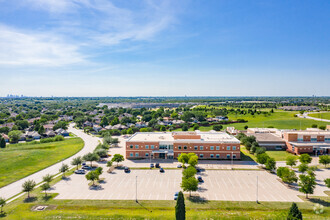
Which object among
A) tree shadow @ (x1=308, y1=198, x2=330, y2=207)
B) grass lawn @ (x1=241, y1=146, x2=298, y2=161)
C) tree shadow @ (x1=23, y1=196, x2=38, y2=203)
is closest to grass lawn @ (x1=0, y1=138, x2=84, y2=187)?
tree shadow @ (x1=23, y1=196, x2=38, y2=203)

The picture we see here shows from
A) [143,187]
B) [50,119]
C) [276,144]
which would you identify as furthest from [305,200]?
[50,119]

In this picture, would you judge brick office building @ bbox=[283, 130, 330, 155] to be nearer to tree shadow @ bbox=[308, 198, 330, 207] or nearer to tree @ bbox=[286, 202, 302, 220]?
tree shadow @ bbox=[308, 198, 330, 207]

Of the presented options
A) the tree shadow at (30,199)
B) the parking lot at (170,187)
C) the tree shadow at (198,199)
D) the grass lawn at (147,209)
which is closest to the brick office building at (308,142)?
the parking lot at (170,187)

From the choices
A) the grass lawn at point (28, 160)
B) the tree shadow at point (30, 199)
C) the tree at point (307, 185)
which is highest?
the tree at point (307, 185)

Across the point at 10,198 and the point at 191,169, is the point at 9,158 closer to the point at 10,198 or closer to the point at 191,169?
the point at 10,198

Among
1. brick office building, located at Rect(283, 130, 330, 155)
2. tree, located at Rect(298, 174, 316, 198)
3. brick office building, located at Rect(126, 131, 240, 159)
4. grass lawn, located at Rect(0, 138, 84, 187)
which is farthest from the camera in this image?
brick office building, located at Rect(283, 130, 330, 155)

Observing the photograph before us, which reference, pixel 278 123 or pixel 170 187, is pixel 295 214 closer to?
pixel 170 187

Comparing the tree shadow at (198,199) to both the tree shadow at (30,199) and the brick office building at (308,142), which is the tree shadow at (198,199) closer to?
the tree shadow at (30,199)
